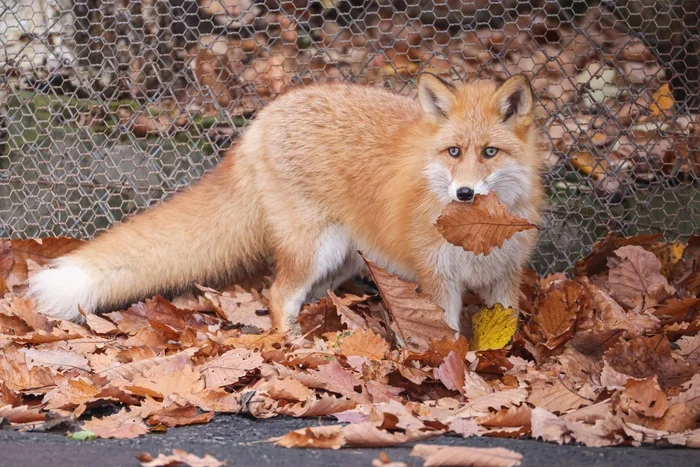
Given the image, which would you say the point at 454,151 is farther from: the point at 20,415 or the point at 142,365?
the point at 20,415

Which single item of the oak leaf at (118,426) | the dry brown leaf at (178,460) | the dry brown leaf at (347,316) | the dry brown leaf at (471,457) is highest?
the dry brown leaf at (471,457)

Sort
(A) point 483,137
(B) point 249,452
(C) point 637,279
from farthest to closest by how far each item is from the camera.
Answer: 1. (C) point 637,279
2. (A) point 483,137
3. (B) point 249,452

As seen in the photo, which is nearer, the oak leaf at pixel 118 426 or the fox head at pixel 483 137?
the oak leaf at pixel 118 426

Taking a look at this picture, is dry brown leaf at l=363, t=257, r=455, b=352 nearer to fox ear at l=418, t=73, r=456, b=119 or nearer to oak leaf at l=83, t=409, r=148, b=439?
fox ear at l=418, t=73, r=456, b=119

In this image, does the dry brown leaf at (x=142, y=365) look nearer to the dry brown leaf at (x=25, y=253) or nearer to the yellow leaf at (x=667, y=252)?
the dry brown leaf at (x=25, y=253)

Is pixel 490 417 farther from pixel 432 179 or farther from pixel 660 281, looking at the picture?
pixel 660 281

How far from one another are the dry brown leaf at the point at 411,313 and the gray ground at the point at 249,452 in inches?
42.9

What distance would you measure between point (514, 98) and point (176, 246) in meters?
1.98

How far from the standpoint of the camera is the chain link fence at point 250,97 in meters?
4.97

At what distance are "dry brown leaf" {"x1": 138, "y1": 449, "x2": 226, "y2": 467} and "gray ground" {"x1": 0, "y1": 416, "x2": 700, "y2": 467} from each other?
42 millimetres

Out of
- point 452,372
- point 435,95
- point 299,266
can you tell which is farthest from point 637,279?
point 299,266

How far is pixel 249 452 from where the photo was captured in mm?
2604

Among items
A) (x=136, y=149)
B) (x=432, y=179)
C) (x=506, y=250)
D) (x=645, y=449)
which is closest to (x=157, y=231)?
(x=136, y=149)

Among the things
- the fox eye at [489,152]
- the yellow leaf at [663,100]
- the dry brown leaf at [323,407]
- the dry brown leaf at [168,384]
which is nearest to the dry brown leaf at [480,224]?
the fox eye at [489,152]
